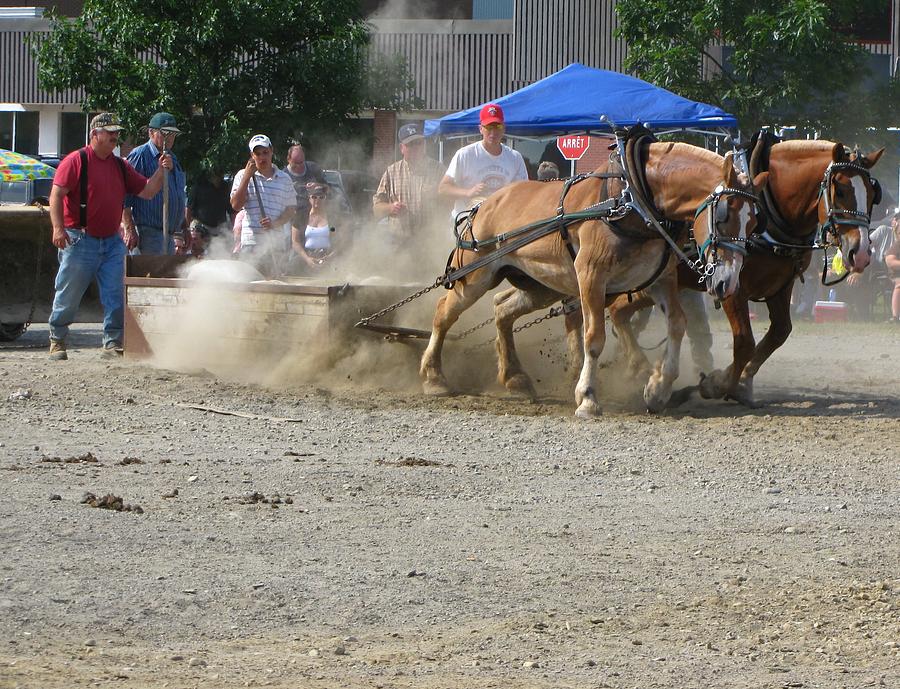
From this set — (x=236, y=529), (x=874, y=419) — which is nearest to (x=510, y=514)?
(x=236, y=529)

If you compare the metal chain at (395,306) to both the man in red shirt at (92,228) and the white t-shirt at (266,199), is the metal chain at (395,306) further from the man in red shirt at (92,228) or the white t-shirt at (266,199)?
the man in red shirt at (92,228)

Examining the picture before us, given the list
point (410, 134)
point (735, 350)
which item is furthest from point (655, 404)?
point (410, 134)

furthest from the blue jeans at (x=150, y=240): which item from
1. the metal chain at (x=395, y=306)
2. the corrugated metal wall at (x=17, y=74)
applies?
the corrugated metal wall at (x=17, y=74)

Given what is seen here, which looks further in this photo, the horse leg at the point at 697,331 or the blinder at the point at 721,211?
the horse leg at the point at 697,331

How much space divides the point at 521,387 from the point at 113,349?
165 inches

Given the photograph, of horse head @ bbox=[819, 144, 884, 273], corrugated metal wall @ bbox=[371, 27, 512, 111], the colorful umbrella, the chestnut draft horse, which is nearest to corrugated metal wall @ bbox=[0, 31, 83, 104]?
corrugated metal wall @ bbox=[371, 27, 512, 111]

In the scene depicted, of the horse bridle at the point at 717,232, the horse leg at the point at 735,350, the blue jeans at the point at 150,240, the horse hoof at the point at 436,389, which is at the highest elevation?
the horse bridle at the point at 717,232

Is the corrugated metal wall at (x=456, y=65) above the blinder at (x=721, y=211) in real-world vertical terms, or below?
above

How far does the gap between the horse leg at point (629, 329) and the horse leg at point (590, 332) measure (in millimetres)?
1069

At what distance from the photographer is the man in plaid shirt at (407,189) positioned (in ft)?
47.1

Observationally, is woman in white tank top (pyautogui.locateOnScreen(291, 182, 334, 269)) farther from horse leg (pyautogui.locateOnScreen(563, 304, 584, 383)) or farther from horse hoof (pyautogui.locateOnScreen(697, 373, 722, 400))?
horse hoof (pyautogui.locateOnScreen(697, 373, 722, 400))

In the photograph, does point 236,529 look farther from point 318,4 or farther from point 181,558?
point 318,4

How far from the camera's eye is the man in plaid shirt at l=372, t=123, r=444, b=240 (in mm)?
14344

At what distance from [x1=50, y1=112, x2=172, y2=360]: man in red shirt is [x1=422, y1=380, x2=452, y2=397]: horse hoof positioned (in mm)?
3342
